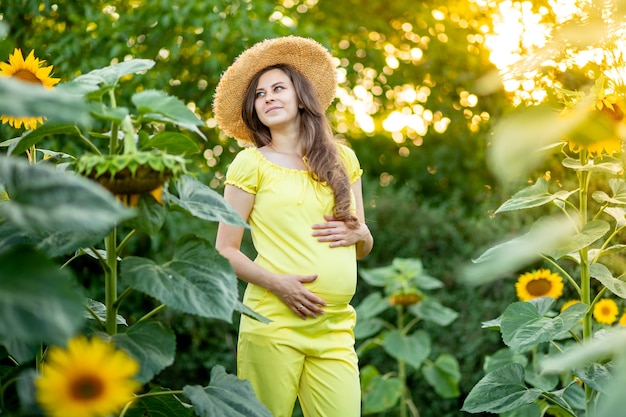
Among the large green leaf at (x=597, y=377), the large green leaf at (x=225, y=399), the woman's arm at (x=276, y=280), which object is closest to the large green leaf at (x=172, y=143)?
the large green leaf at (x=225, y=399)

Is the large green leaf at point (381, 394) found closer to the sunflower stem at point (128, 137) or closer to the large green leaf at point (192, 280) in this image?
the large green leaf at point (192, 280)

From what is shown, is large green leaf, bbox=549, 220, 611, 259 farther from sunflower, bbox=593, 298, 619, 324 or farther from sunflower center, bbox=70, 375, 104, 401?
sunflower center, bbox=70, 375, 104, 401

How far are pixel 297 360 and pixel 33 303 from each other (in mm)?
1474

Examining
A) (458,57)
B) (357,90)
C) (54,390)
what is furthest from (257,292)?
(458,57)

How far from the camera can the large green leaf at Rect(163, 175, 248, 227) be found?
4.59 feet

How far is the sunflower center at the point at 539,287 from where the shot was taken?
9.62 ft

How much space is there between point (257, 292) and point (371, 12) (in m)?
5.55

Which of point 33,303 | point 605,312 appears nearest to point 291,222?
point 605,312

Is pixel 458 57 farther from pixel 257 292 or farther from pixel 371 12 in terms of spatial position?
pixel 257 292

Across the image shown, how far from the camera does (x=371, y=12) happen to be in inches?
289

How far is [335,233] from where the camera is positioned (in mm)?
2281

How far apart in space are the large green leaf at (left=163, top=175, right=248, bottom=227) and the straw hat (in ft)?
3.59

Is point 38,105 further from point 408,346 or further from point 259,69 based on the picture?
point 408,346

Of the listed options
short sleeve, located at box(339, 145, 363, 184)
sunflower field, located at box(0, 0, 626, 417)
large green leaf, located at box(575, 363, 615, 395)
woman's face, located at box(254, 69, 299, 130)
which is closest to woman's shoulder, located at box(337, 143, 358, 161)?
short sleeve, located at box(339, 145, 363, 184)
